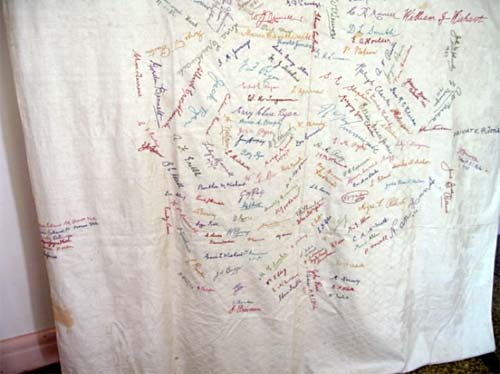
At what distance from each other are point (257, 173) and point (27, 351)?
49.1 inches

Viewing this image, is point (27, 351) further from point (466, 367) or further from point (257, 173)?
point (466, 367)

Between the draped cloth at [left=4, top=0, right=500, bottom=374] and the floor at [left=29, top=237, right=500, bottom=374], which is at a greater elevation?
the draped cloth at [left=4, top=0, right=500, bottom=374]

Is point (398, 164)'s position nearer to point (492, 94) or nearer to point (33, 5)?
point (492, 94)

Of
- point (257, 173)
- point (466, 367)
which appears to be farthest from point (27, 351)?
point (466, 367)

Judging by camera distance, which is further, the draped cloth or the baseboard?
the baseboard

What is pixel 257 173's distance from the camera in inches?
43.8

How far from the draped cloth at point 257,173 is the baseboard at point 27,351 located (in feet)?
1.02

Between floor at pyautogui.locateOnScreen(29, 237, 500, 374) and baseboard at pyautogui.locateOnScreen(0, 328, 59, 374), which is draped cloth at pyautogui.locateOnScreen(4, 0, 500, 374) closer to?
floor at pyautogui.locateOnScreen(29, 237, 500, 374)

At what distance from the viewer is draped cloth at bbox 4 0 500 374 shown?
38.6 inches

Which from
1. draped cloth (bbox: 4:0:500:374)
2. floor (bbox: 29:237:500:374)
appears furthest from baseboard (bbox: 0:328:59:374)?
draped cloth (bbox: 4:0:500:374)

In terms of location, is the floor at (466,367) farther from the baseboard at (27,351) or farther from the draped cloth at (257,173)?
the draped cloth at (257,173)

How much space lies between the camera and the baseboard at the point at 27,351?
1.33 m

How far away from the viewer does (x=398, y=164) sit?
3.89 feet

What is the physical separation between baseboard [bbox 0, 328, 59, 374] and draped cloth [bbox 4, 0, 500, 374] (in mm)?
311
